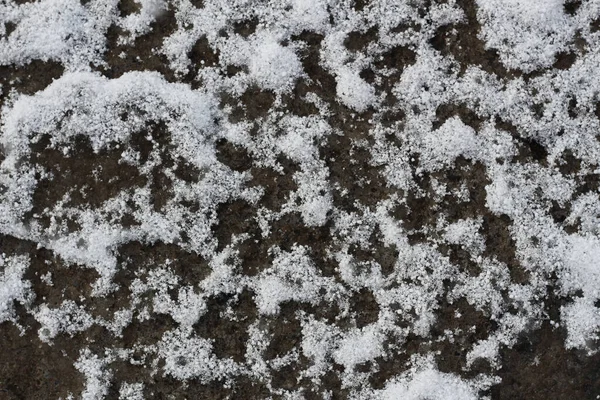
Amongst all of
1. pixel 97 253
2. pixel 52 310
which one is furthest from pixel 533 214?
pixel 52 310

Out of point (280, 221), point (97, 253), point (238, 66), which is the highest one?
point (238, 66)

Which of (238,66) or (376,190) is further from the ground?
(238,66)

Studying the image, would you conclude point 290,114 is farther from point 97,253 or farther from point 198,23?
point 97,253

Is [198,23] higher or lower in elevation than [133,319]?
higher

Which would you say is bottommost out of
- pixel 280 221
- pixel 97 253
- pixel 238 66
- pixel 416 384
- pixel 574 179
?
pixel 416 384

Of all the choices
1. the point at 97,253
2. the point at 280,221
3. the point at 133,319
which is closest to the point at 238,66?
the point at 280,221

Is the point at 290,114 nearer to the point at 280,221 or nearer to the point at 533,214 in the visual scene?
the point at 280,221
